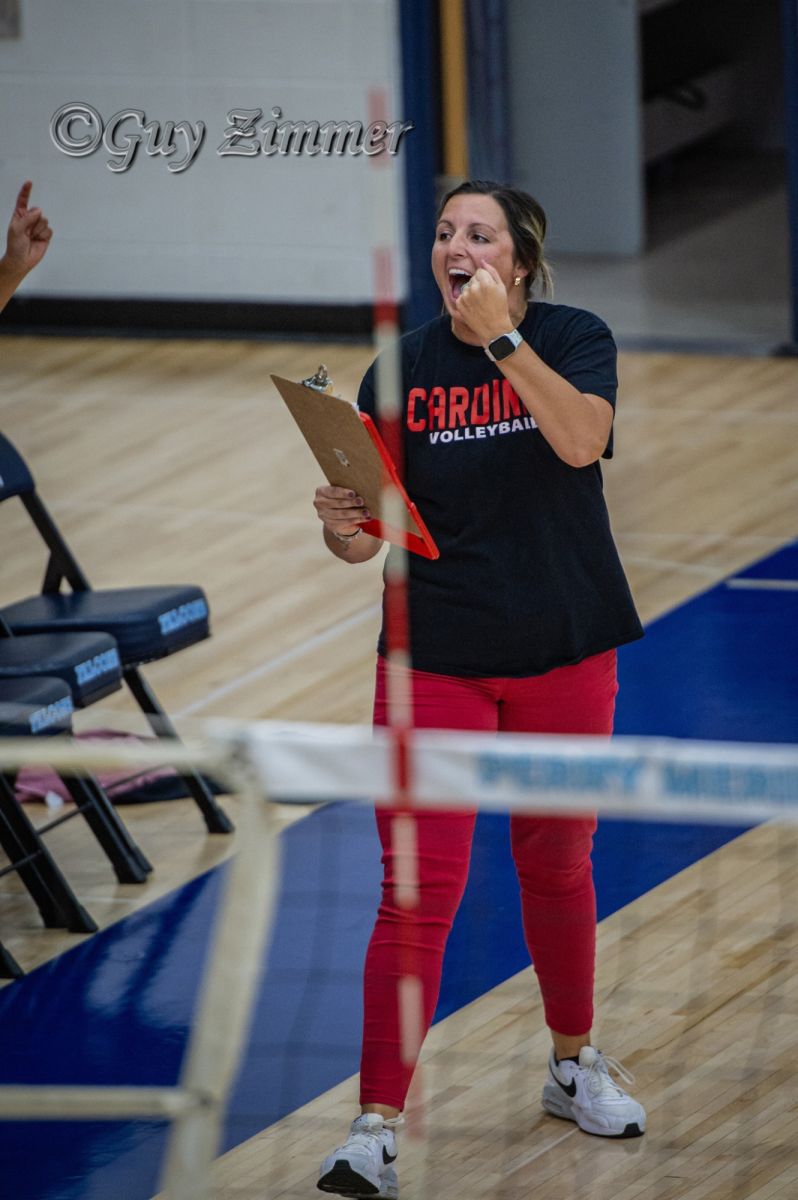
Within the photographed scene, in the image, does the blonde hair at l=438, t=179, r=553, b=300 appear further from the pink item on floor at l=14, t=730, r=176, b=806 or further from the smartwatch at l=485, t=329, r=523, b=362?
the pink item on floor at l=14, t=730, r=176, b=806

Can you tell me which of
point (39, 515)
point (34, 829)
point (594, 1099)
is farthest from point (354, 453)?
point (39, 515)

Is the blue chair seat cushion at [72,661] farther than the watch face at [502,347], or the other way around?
the blue chair seat cushion at [72,661]

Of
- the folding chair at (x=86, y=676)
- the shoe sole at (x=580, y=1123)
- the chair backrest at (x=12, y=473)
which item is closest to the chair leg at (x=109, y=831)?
the folding chair at (x=86, y=676)

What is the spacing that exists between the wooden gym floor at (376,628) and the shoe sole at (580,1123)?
0.07 ft

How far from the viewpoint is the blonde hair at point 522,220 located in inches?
124

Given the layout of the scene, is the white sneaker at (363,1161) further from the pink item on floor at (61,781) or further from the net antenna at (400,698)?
the pink item on floor at (61,781)

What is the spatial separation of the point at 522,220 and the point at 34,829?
1.98m

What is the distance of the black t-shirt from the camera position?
10.2 feet

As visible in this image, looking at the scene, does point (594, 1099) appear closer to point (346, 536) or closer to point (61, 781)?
point (346, 536)

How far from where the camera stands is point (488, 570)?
3.12 metres

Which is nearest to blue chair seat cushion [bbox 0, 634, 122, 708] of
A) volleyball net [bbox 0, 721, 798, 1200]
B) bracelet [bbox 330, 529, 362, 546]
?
volleyball net [bbox 0, 721, 798, 1200]

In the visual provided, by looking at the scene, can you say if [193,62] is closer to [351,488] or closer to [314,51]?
[314,51]

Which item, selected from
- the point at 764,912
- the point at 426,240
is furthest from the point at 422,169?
the point at 764,912

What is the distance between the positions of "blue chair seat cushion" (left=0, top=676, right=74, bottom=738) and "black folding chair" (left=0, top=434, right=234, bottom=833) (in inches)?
14.3
